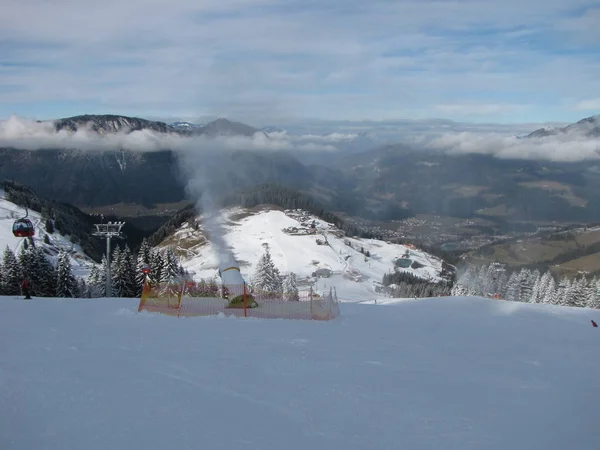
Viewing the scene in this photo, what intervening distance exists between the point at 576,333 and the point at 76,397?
1889cm

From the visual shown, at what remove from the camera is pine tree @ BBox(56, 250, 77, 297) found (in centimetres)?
4553

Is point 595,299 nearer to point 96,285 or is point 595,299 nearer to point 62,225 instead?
point 96,285

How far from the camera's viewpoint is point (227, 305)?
2048 centimetres

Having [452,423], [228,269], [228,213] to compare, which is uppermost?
[228,213]

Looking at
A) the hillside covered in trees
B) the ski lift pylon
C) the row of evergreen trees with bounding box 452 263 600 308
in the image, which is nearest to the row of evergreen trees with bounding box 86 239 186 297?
the ski lift pylon

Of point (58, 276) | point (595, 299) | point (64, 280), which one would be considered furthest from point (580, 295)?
point (58, 276)

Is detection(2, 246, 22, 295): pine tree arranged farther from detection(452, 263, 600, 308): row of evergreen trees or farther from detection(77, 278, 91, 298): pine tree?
detection(452, 263, 600, 308): row of evergreen trees

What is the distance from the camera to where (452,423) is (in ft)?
31.6

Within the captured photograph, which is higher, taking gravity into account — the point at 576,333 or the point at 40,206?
the point at 40,206

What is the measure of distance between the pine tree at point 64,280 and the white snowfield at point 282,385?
29.7 metres

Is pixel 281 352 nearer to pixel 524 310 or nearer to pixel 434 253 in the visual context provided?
pixel 524 310

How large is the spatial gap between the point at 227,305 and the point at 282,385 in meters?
9.90

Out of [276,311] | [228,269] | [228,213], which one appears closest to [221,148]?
[228,269]

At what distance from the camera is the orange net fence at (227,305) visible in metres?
19.5
